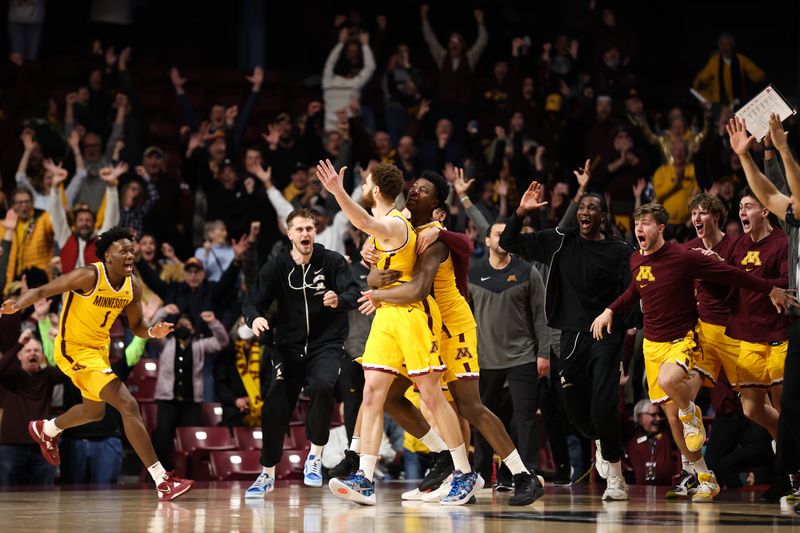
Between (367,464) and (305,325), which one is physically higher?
(305,325)

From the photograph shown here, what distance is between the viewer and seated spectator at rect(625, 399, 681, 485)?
1169 centimetres

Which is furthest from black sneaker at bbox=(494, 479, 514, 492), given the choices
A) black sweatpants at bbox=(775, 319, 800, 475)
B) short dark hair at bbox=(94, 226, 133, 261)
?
short dark hair at bbox=(94, 226, 133, 261)

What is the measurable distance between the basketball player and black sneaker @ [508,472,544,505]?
135 centimetres

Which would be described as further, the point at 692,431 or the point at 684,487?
the point at 684,487

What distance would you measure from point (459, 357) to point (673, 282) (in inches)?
71.2

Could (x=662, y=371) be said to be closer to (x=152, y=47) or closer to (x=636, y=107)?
(x=636, y=107)

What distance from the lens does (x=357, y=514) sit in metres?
7.71

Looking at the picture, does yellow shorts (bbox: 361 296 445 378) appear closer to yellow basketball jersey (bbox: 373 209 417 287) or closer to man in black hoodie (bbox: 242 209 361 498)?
yellow basketball jersey (bbox: 373 209 417 287)

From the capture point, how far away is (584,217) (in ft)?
33.1

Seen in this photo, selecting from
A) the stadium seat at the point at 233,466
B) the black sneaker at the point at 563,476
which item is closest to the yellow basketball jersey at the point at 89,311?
the stadium seat at the point at 233,466

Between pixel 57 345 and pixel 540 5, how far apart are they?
15.1 m

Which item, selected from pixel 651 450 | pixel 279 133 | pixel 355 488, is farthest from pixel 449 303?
pixel 279 133

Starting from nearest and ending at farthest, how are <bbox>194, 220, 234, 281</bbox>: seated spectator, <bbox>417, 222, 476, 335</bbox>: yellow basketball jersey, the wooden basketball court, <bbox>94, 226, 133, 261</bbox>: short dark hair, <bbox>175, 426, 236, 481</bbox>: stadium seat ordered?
the wooden basketball court, <bbox>417, 222, 476, 335</bbox>: yellow basketball jersey, <bbox>94, 226, 133, 261</bbox>: short dark hair, <bbox>175, 426, 236, 481</bbox>: stadium seat, <bbox>194, 220, 234, 281</bbox>: seated spectator

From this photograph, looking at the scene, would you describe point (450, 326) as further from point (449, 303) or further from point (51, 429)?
point (51, 429)
